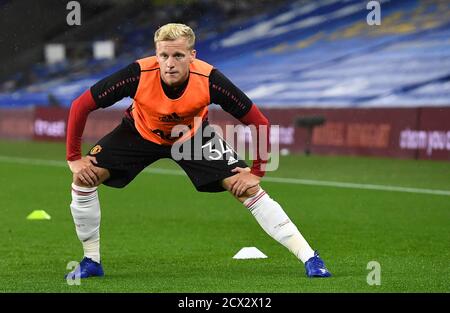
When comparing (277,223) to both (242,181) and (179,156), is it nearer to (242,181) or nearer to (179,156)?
(242,181)

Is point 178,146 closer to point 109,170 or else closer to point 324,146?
point 109,170

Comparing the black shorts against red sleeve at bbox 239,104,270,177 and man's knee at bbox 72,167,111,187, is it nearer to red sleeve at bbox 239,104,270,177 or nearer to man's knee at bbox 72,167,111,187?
man's knee at bbox 72,167,111,187

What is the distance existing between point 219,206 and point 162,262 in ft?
17.0

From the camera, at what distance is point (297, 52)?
1422 inches

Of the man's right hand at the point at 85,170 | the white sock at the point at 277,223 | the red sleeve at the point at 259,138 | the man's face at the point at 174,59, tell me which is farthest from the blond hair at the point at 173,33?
the white sock at the point at 277,223

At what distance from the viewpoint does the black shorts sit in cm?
779

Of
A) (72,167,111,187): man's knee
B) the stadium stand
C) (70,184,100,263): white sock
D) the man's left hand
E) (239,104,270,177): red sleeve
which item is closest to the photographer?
(239,104,270,177): red sleeve

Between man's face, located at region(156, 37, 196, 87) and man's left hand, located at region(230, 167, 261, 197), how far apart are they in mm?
782

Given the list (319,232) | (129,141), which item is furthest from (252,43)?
(129,141)

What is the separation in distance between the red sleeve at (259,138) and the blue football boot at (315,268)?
0.69m

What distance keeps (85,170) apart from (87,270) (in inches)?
28.9

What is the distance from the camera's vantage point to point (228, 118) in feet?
85.5

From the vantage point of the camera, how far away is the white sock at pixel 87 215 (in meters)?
7.86

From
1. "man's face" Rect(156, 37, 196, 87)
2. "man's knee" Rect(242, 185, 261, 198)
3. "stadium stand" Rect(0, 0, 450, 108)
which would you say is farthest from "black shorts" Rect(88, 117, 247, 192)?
"stadium stand" Rect(0, 0, 450, 108)
